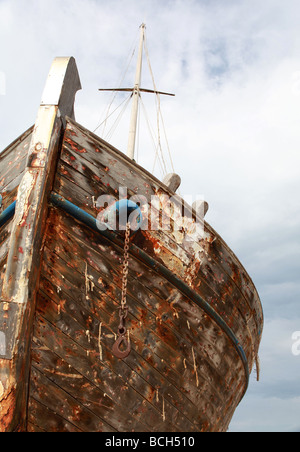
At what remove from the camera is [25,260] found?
293 cm

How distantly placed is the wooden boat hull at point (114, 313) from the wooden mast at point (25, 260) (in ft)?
0.10

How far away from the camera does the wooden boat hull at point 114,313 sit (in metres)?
3.15

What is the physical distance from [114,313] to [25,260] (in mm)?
929

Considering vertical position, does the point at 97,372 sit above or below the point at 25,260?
below

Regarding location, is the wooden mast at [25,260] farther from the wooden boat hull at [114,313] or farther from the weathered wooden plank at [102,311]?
the weathered wooden plank at [102,311]

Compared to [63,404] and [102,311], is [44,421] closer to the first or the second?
[63,404]

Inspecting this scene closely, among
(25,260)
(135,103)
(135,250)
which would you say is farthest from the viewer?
(135,103)

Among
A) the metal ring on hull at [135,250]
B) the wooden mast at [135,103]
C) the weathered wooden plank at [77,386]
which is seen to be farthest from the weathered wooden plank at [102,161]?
the wooden mast at [135,103]

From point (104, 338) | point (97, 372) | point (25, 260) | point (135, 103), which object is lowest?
point (97, 372)

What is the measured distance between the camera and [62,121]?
3.52 m

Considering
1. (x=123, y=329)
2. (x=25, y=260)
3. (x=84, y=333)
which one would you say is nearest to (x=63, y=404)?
(x=84, y=333)

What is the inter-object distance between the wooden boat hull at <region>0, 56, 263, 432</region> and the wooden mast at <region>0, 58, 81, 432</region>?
1.2 inches

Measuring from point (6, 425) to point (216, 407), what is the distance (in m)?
2.41

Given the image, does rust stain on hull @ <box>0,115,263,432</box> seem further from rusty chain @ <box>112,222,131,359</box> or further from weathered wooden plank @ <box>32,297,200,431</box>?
rusty chain @ <box>112,222,131,359</box>
